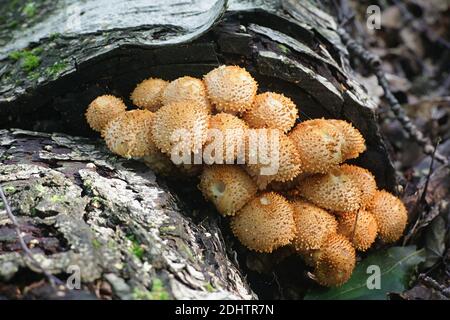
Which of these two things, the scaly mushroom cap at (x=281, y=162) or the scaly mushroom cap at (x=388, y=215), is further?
the scaly mushroom cap at (x=388, y=215)

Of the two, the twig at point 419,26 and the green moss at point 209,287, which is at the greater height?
the twig at point 419,26

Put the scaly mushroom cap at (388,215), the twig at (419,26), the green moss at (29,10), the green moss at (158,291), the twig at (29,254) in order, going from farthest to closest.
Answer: the twig at (419,26)
the green moss at (29,10)
the scaly mushroom cap at (388,215)
the green moss at (158,291)
the twig at (29,254)

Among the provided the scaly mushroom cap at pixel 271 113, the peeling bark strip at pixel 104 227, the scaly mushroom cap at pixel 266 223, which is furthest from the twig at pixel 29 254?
the scaly mushroom cap at pixel 271 113

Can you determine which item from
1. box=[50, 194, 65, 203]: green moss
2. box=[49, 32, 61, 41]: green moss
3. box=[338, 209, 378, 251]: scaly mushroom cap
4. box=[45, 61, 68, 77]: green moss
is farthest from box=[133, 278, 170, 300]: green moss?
box=[49, 32, 61, 41]: green moss

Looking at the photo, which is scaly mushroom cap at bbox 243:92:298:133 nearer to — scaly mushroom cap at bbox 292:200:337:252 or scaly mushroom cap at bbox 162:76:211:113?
scaly mushroom cap at bbox 162:76:211:113

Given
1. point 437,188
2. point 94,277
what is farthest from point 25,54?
point 437,188

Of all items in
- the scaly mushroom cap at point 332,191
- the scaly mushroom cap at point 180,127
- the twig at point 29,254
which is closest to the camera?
the twig at point 29,254

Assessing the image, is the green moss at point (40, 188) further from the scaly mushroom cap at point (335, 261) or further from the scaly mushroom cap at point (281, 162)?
the scaly mushroom cap at point (335, 261)
